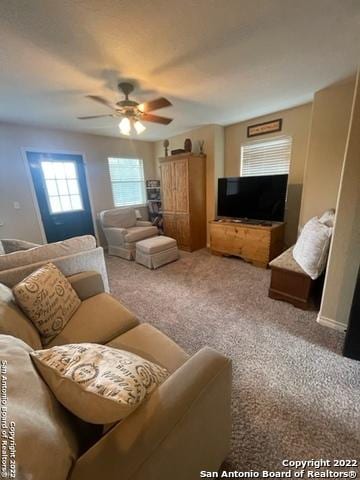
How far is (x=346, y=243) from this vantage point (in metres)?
1.68

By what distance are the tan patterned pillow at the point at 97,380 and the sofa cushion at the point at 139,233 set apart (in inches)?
122

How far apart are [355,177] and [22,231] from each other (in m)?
4.56

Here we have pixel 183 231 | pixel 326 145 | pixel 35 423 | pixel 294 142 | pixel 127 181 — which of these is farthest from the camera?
pixel 127 181

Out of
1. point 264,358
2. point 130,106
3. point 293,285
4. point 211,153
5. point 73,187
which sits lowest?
point 264,358

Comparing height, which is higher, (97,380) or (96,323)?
(97,380)

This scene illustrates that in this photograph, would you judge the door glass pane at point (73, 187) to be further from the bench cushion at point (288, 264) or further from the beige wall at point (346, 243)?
the beige wall at point (346, 243)

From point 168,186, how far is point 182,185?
0.41 metres

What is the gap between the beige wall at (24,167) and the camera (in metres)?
3.28

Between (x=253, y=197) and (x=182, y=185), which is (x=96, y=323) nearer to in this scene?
(x=253, y=197)

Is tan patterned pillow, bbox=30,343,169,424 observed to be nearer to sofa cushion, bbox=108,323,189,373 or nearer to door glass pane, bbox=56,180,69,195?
sofa cushion, bbox=108,323,189,373

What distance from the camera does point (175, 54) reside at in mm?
1673

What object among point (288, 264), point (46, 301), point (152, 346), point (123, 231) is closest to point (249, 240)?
point (288, 264)

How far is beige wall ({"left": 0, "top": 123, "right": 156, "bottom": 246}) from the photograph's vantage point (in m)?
3.28

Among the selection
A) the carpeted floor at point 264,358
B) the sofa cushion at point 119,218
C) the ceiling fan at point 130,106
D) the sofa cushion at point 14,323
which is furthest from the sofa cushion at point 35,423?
the sofa cushion at point 119,218
